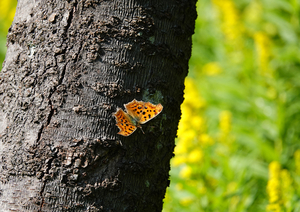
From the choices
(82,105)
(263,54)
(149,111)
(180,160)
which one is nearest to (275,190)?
(180,160)

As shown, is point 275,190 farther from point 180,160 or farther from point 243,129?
point 243,129

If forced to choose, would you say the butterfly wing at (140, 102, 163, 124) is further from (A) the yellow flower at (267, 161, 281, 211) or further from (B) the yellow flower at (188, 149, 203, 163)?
(B) the yellow flower at (188, 149, 203, 163)

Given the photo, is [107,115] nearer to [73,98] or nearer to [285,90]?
[73,98]

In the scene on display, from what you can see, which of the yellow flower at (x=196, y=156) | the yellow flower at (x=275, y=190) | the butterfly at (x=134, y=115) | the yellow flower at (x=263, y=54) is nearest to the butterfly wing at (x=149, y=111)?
the butterfly at (x=134, y=115)

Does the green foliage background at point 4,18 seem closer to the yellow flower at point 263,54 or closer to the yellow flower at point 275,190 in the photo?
the yellow flower at point 263,54

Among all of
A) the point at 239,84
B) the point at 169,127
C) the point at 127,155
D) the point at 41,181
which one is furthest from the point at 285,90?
the point at 41,181
